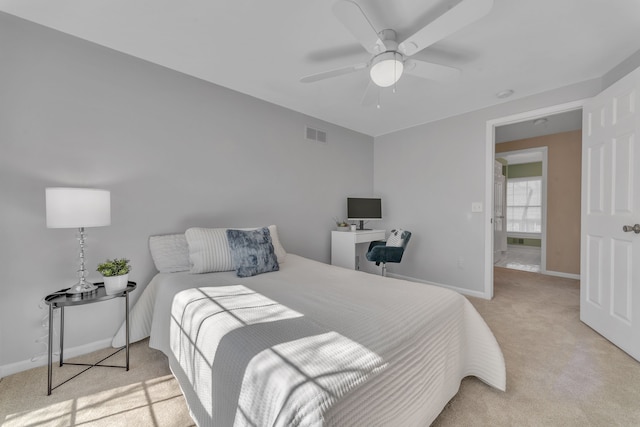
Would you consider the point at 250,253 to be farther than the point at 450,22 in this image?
Yes

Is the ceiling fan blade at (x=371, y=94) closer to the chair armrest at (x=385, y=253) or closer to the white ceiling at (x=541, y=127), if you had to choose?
the chair armrest at (x=385, y=253)

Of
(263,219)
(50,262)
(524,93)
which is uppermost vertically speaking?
(524,93)

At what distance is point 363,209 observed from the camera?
161 inches

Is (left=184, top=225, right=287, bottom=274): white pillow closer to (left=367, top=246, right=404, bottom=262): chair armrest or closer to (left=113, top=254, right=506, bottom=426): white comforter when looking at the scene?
(left=113, top=254, right=506, bottom=426): white comforter

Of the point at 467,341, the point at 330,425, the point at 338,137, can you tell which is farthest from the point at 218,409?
the point at 338,137

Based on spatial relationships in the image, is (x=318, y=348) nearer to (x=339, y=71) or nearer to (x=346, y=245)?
(x=339, y=71)

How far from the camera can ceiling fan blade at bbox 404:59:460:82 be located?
188 cm

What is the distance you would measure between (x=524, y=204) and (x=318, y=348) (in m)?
8.58

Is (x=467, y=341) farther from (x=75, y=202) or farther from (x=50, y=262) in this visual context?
(x=50, y=262)

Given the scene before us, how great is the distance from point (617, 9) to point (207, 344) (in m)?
3.20

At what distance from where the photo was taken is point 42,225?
1882 millimetres

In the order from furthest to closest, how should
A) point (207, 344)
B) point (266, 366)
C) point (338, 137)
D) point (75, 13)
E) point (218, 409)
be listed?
point (338, 137) → point (75, 13) → point (207, 344) → point (218, 409) → point (266, 366)

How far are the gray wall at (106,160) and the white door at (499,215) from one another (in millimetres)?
4839

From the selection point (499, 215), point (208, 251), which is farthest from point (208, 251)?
point (499, 215)
